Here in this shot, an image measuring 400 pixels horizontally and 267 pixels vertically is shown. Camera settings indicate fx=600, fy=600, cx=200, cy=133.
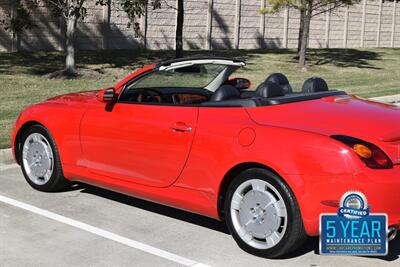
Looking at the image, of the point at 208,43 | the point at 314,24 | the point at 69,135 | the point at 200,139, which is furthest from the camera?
the point at 314,24

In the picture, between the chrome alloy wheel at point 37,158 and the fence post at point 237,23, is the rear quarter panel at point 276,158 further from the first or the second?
the fence post at point 237,23

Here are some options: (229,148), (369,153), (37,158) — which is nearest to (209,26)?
(37,158)

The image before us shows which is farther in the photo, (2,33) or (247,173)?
(2,33)

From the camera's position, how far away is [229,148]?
4602mm

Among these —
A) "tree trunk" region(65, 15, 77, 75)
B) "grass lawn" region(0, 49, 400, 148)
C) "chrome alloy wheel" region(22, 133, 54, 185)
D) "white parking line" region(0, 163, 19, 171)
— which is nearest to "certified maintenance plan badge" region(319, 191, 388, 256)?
"chrome alloy wheel" region(22, 133, 54, 185)

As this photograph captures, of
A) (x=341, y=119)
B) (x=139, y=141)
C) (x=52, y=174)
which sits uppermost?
(x=341, y=119)

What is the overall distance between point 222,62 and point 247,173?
68.2 inches

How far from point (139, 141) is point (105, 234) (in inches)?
33.1

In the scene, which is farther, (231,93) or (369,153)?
(231,93)

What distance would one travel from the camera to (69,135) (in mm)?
5855

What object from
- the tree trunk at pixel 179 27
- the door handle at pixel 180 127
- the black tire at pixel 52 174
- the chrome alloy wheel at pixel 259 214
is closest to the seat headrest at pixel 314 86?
the door handle at pixel 180 127

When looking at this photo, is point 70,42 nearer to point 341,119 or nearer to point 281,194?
point 341,119

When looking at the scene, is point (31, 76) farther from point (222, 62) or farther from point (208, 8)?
point (208, 8)

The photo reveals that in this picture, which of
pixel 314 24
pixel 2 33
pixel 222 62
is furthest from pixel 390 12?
pixel 222 62
